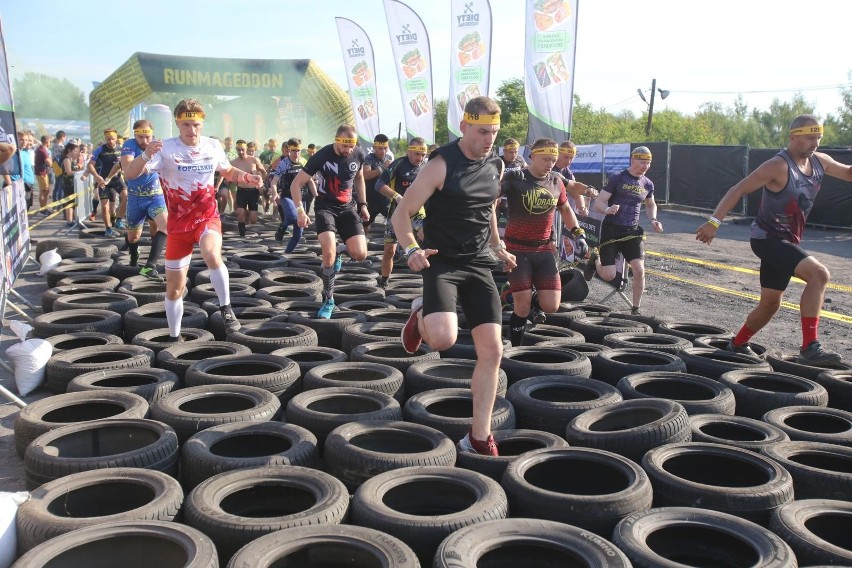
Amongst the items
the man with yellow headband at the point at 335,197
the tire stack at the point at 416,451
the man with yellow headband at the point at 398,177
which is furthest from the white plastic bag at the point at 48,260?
the man with yellow headband at the point at 398,177

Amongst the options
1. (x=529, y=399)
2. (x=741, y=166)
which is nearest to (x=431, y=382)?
(x=529, y=399)

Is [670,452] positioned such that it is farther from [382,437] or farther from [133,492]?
[133,492]

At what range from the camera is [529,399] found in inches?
212

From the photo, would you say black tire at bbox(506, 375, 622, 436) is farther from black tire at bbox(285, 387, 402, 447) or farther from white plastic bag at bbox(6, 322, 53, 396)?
white plastic bag at bbox(6, 322, 53, 396)

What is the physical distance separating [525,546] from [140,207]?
29.1ft

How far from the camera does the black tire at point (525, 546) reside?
3.20 m

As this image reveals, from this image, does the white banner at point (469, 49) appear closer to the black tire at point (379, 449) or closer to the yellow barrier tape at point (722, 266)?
the yellow barrier tape at point (722, 266)

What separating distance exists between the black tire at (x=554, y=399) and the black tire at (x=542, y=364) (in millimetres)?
226

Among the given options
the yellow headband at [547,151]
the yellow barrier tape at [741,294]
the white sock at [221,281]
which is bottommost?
the yellow barrier tape at [741,294]

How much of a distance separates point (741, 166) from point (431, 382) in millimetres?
22513

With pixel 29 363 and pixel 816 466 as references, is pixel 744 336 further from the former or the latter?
pixel 29 363

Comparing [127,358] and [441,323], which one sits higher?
[441,323]

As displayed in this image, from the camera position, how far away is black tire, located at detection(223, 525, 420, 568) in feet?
10.5

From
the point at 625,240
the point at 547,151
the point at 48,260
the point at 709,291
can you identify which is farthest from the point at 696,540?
the point at 48,260
